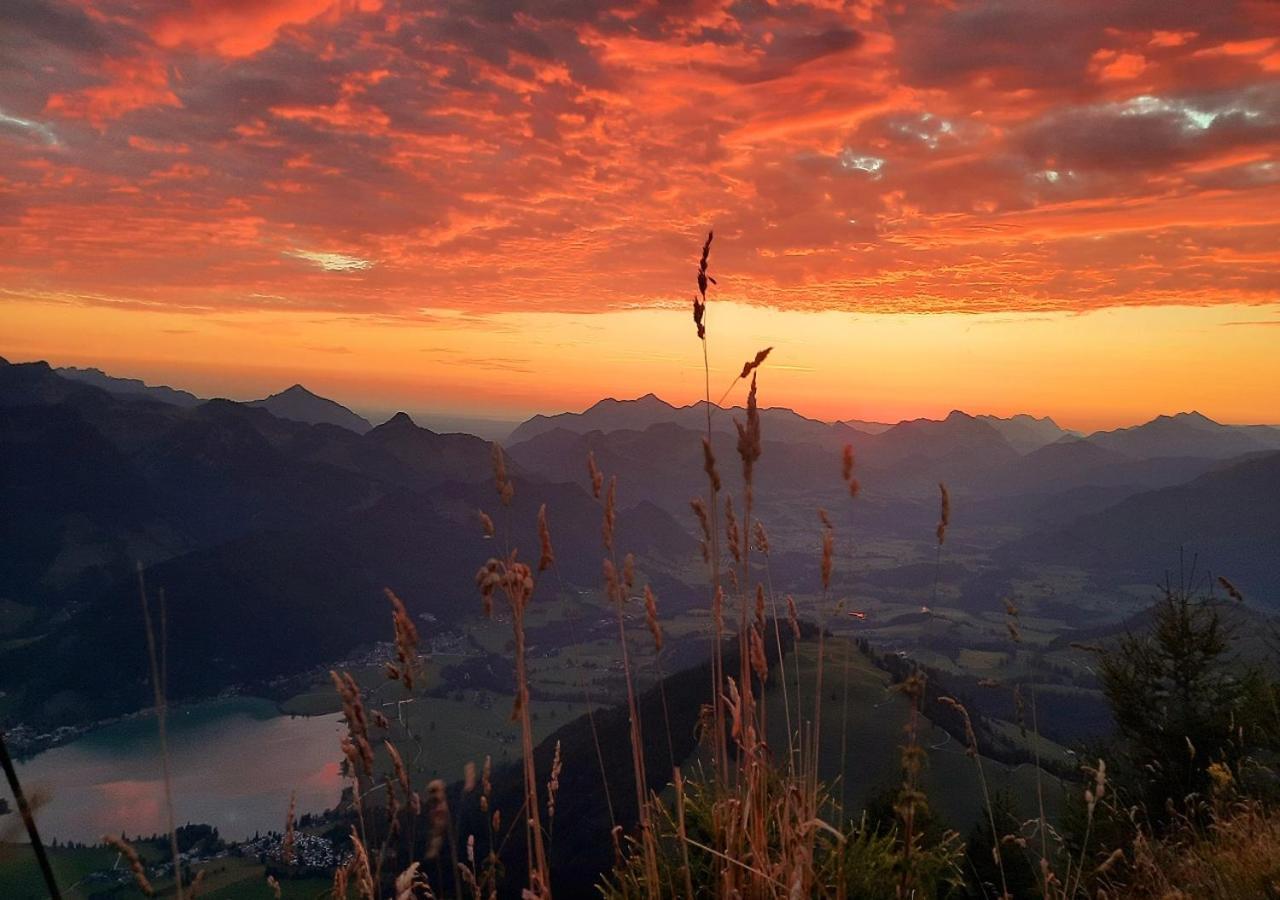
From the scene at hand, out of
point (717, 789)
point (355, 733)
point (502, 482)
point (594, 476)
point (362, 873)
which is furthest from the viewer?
point (717, 789)

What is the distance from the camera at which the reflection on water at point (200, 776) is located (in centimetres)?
13488

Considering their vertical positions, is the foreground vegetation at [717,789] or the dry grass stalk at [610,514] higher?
the dry grass stalk at [610,514]

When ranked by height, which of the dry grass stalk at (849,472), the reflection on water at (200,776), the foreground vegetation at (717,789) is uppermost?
the dry grass stalk at (849,472)

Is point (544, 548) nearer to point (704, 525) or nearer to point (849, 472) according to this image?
point (704, 525)

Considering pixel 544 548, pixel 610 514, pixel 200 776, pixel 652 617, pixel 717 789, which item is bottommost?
pixel 200 776

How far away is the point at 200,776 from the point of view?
16412 cm

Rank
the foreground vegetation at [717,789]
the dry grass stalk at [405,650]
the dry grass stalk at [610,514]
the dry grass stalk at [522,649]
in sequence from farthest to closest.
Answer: the dry grass stalk at [610,514]
the dry grass stalk at [405,650]
the foreground vegetation at [717,789]
the dry grass stalk at [522,649]

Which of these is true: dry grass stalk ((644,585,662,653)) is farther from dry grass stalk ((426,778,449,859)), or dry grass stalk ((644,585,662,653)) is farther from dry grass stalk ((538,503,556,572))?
dry grass stalk ((426,778,449,859))

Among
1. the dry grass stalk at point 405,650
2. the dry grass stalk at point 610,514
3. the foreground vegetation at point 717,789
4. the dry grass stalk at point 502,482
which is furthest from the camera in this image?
the dry grass stalk at point 610,514

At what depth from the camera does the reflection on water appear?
134875 mm

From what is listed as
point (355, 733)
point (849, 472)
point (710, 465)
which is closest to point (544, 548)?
point (710, 465)

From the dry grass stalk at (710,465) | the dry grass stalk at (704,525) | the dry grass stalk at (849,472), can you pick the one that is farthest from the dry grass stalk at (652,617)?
the dry grass stalk at (849,472)

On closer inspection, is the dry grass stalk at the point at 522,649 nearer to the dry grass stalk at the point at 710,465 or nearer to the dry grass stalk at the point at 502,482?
the dry grass stalk at the point at 502,482

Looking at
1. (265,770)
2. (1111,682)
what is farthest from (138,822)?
A: (1111,682)
